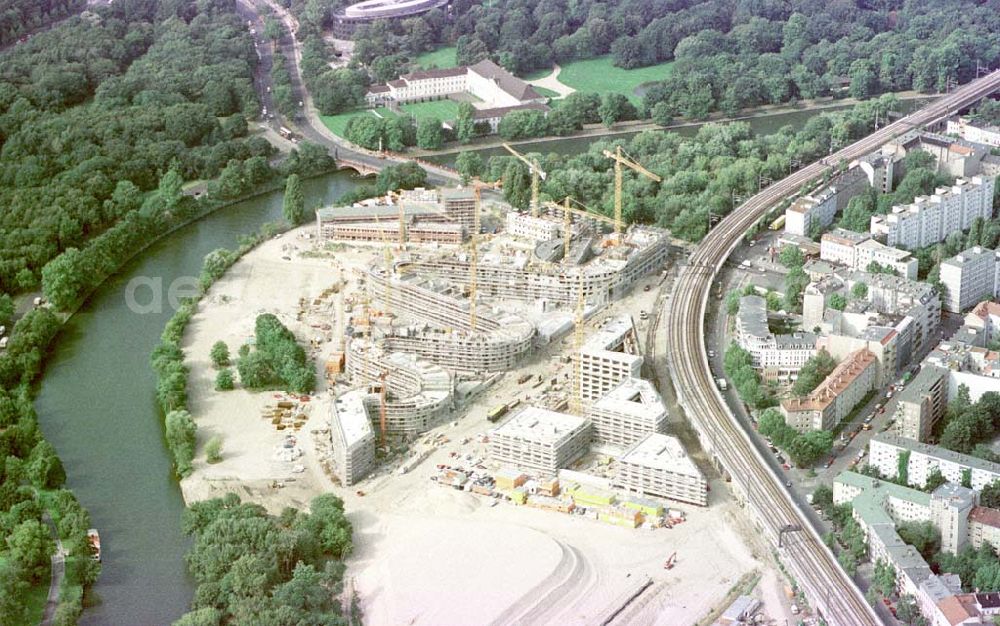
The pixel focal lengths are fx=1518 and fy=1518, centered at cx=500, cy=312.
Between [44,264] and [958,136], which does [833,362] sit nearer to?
[958,136]

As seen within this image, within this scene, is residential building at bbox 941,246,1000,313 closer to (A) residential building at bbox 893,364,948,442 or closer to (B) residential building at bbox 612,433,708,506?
(A) residential building at bbox 893,364,948,442

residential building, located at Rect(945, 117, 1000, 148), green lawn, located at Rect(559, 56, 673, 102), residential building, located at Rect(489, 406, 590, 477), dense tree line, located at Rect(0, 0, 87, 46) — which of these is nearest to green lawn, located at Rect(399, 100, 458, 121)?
green lawn, located at Rect(559, 56, 673, 102)

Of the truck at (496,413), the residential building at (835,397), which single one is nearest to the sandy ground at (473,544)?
the truck at (496,413)


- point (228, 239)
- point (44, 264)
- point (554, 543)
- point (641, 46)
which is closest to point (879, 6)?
point (641, 46)

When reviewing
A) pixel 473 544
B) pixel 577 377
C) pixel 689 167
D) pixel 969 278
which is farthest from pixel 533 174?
pixel 473 544

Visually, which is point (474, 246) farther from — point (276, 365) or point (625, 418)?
point (625, 418)
